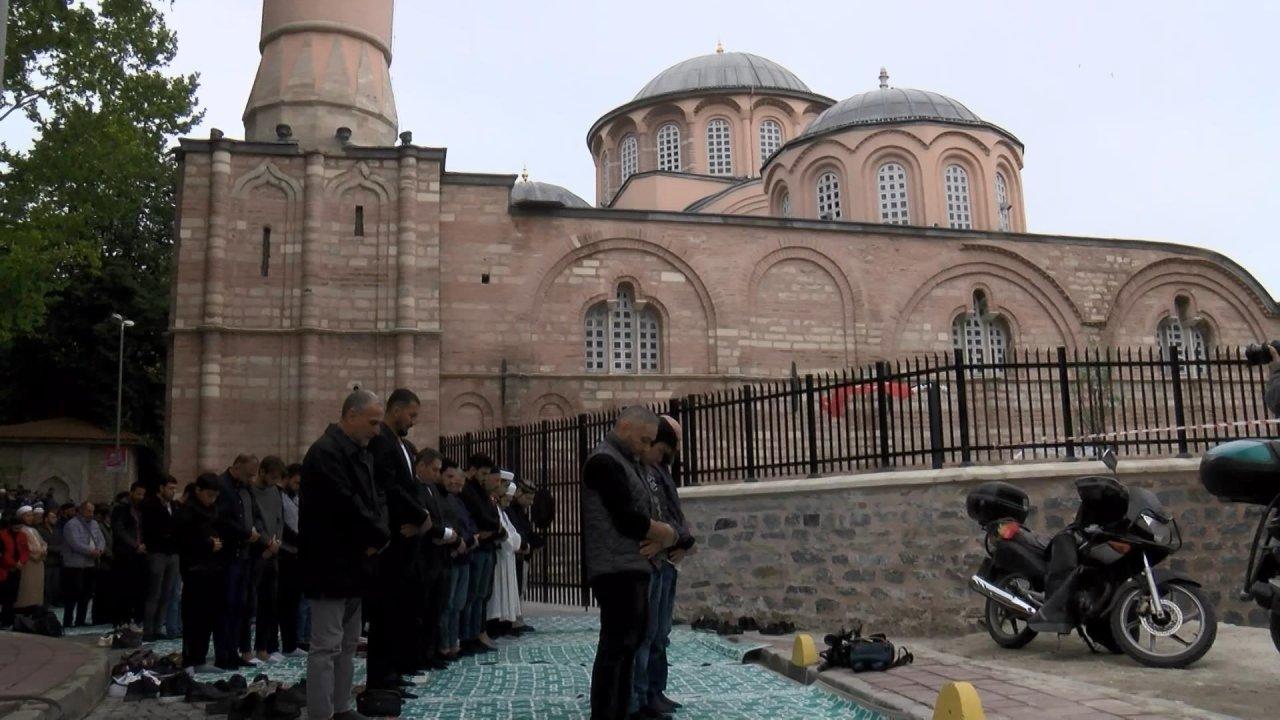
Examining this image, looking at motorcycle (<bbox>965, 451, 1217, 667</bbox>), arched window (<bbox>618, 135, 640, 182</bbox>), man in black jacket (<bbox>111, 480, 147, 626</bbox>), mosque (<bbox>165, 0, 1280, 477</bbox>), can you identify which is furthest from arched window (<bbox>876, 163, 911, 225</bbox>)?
man in black jacket (<bbox>111, 480, 147, 626</bbox>)

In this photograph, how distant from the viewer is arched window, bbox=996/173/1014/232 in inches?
1084

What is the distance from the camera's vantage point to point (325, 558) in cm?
506

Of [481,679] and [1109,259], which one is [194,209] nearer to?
[481,679]

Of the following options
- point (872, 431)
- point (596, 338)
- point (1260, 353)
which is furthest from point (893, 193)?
point (1260, 353)

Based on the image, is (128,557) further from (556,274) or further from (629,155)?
(629,155)

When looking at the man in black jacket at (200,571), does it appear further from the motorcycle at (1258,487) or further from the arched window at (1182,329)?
the arched window at (1182,329)

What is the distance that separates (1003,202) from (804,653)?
77.1 feet

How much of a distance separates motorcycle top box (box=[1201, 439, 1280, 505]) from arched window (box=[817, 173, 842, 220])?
70.3 ft

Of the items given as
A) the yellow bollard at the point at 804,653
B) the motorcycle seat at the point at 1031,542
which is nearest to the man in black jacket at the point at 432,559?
the yellow bollard at the point at 804,653

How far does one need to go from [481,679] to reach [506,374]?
13273 millimetres

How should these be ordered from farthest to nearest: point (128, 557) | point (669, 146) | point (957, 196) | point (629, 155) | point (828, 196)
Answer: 1. point (629, 155)
2. point (669, 146)
3. point (828, 196)
4. point (957, 196)
5. point (128, 557)

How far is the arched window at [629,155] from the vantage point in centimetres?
3309

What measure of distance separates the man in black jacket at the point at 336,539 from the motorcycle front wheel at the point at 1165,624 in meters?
4.93

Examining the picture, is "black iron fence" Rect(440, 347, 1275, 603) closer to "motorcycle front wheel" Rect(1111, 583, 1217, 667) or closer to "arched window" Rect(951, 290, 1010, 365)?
"motorcycle front wheel" Rect(1111, 583, 1217, 667)
